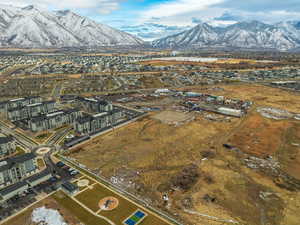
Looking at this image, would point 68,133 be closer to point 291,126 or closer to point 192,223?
point 192,223

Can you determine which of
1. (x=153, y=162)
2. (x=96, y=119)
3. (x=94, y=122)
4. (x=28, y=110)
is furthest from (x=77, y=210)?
(x=28, y=110)

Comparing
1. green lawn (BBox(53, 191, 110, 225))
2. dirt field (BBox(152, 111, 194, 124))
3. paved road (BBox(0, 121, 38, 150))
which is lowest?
green lawn (BBox(53, 191, 110, 225))

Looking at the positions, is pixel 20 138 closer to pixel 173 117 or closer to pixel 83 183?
pixel 83 183

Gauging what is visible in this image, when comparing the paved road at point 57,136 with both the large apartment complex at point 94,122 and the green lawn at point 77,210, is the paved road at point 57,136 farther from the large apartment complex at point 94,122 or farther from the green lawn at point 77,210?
the green lawn at point 77,210

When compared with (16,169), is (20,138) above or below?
below

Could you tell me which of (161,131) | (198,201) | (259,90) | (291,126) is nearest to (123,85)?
(161,131)

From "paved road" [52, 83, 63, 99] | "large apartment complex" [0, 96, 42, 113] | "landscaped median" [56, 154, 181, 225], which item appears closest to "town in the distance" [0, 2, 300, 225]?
"landscaped median" [56, 154, 181, 225]

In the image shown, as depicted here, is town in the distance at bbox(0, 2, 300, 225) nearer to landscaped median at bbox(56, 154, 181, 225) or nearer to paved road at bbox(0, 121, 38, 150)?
landscaped median at bbox(56, 154, 181, 225)
